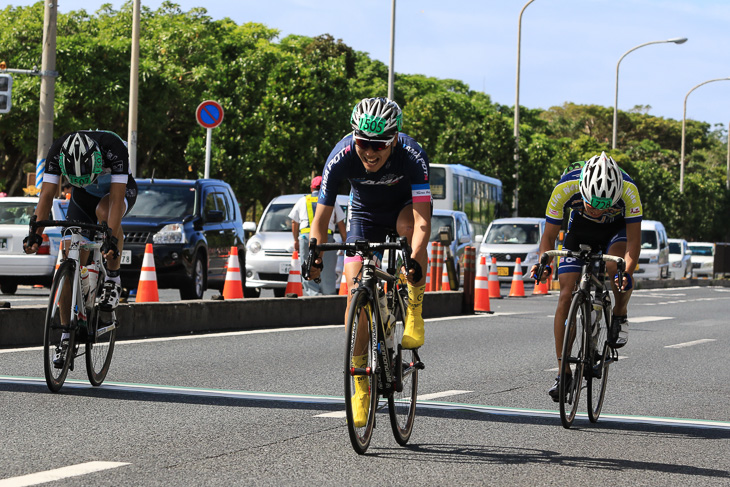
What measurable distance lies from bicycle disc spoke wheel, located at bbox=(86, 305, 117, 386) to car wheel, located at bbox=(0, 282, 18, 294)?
11363 mm

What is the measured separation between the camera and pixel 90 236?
27.7 ft

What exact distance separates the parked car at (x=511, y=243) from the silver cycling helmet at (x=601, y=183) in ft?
75.4

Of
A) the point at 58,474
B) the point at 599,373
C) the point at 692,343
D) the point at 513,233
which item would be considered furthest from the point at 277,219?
the point at 58,474

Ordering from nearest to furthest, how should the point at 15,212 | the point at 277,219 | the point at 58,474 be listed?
1. the point at 58,474
2. the point at 15,212
3. the point at 277,219

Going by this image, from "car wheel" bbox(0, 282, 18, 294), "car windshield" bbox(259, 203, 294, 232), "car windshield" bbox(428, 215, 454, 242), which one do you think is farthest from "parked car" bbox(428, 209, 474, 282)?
"car wheel" bbox(0, 282, 18, 294)

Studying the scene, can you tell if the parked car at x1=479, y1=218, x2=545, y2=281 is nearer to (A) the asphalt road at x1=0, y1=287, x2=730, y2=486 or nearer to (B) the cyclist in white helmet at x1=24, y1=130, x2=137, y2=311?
(A) the asphalt road at x1=0, y1=287, x2=730, y2=486

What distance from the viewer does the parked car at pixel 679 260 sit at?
152 feet

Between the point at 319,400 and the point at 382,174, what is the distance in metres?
2.27

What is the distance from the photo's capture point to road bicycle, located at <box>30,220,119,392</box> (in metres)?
8.09

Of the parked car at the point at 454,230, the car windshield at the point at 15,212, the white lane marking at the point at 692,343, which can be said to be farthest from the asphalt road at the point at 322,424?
the parked car at the point at 454,230

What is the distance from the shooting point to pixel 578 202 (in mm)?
8156

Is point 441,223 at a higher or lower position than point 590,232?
higher

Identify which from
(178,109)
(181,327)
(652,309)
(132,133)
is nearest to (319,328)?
(181,327)

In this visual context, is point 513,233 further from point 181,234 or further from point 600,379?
point 600,379
